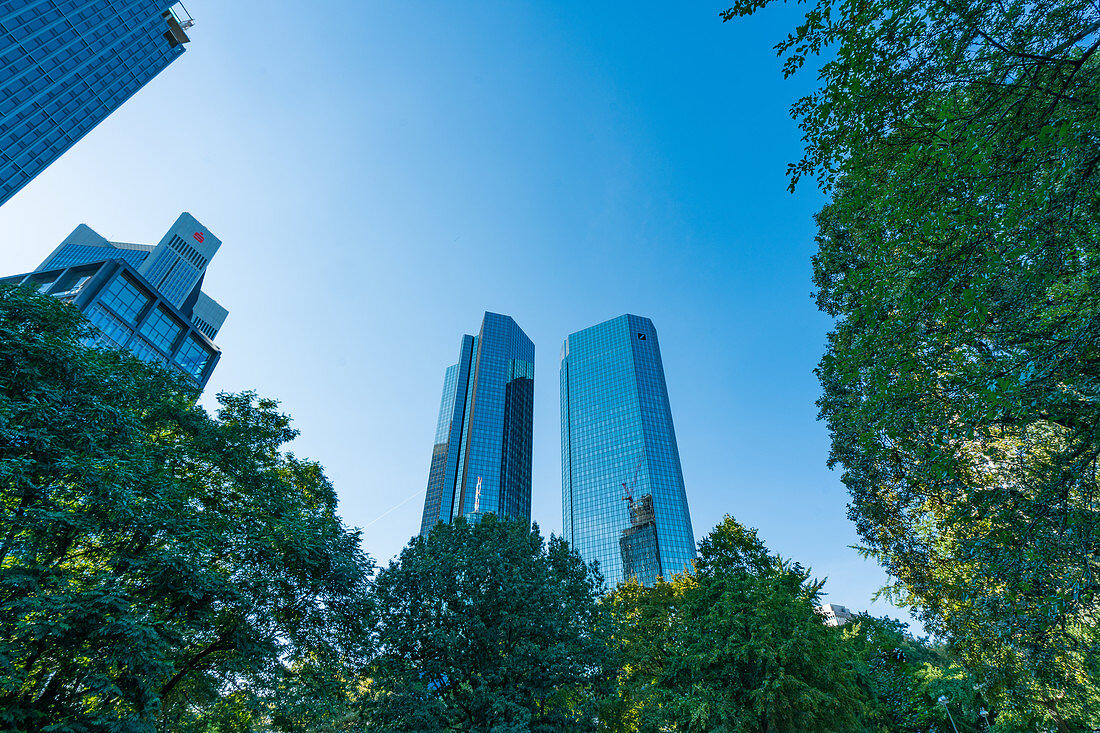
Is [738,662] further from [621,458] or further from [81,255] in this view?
[81,255]

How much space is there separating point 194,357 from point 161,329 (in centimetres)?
972

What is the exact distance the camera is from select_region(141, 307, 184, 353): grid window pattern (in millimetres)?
86000

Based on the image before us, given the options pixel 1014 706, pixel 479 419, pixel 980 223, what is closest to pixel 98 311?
pixel 479 419

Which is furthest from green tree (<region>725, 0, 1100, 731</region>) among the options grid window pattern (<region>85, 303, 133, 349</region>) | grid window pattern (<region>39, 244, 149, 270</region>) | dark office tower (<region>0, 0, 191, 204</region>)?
grid window pattern (<region>39, 244, 149, 270</region>)

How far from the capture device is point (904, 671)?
36.0 meters

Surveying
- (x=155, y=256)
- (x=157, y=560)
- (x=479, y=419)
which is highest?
(x=155, y=256)

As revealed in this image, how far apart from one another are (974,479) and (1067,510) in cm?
765

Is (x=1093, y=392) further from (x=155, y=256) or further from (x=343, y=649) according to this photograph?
(x=155, y=256)

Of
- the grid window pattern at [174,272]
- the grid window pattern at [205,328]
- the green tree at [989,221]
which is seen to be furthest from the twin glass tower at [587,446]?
the green tree at [989,221]

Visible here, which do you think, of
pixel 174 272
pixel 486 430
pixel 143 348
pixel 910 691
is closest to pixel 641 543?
pixel 486 430

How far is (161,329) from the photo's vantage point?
88.6 m

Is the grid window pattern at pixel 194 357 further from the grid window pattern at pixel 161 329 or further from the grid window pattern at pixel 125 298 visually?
the grid window pattern at pixel 125 298

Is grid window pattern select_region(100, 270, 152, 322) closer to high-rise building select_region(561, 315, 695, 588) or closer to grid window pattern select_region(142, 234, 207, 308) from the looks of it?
grid window pattern select_region(142, 234, 207, 308)

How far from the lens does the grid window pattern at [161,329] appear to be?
86000 mm
